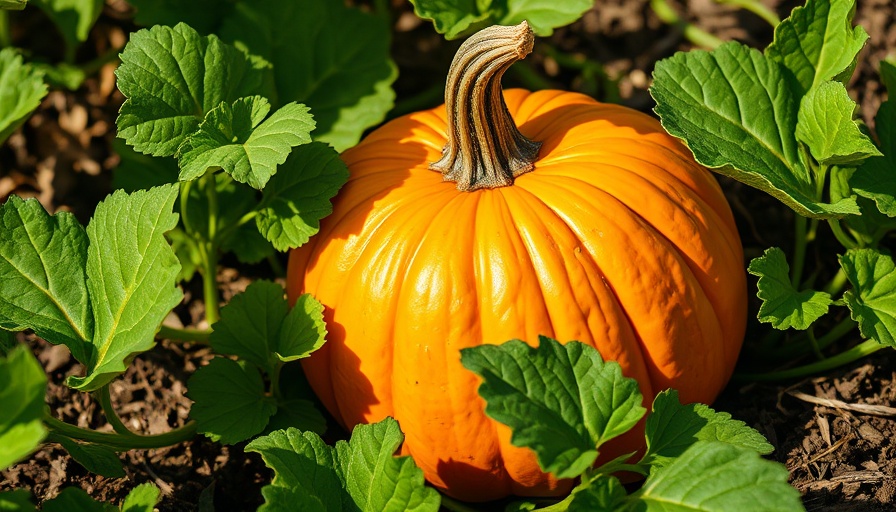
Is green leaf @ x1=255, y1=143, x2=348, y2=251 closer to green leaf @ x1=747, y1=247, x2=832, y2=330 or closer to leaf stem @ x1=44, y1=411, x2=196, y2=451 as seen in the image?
leaf stem @ x1=44, y1=411, x2=196, y2=451

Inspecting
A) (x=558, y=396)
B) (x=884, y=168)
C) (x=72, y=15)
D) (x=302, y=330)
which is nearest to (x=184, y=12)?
(x=72, y=15)

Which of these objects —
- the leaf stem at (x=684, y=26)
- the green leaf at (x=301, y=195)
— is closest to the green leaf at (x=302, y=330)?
the green leaf at (x=301, y=195)

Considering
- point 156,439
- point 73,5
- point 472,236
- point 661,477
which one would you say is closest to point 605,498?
point 661,477

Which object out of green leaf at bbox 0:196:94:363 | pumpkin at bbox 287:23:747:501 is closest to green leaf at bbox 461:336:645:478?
pumpkin at bbox 287:23:747:501

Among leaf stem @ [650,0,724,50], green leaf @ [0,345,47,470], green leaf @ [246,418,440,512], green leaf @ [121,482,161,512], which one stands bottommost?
green leaf @ [121,482,161,512]

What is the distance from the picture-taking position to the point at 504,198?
2.59m

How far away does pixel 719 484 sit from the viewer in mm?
2000

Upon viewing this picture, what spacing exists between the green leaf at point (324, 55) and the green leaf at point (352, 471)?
54.2 inches

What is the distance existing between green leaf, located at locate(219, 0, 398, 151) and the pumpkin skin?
70cm

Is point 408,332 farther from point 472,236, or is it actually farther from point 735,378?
point 735,378

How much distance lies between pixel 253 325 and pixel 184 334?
435mm

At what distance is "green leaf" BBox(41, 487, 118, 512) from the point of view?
7.45 ft

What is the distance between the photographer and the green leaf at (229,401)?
260 centimetres

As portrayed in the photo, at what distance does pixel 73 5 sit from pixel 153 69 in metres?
1.21
